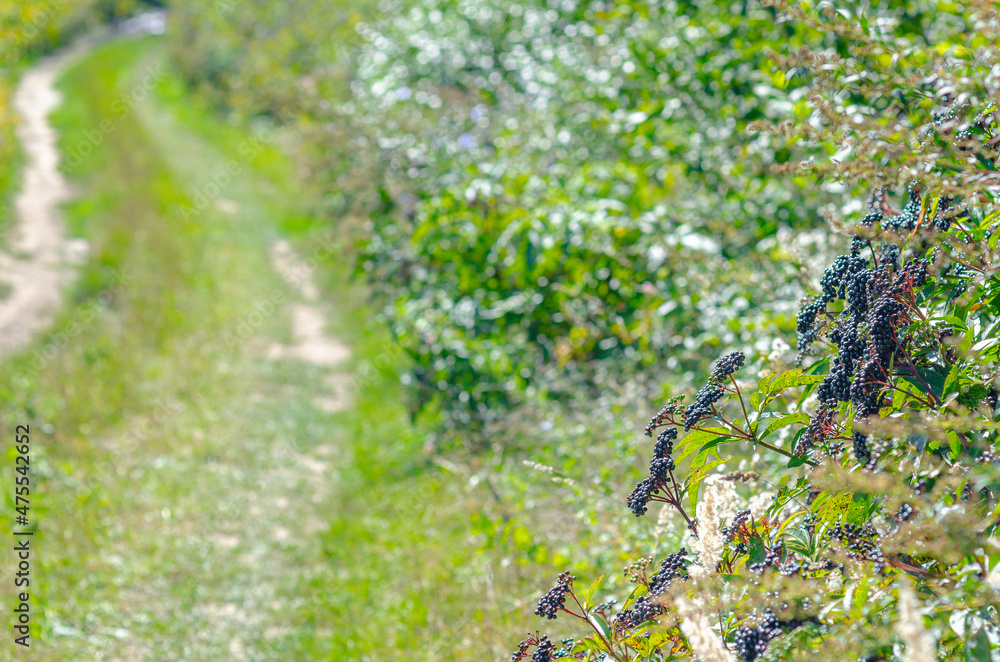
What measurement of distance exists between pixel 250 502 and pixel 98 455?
1121mm

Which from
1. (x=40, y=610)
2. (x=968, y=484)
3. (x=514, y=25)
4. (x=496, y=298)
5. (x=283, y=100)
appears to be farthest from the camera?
(x=283, y=100)

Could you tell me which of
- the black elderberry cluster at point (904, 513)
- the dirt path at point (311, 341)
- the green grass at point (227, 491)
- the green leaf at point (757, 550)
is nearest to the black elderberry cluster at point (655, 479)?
the green leaf at point (757, 550)

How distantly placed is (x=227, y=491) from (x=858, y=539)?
414cm

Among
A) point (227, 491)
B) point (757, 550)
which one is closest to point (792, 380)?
point (757, 550)

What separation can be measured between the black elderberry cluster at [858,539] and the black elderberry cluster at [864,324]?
5.7 inches

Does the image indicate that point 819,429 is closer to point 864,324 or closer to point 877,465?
point 877,465

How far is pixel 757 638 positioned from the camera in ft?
4.83

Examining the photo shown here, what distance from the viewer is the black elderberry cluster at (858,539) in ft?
5.20

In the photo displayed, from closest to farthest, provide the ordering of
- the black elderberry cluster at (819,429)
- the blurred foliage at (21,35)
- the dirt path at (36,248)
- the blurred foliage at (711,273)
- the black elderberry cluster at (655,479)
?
the blurred foliage at (711,273)
the black elderberry cluster at (819,429)
the black elderberry cluster at (655,479)
the dirt path at (36,248)
the blurred foliage at (21,35)

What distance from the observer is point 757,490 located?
2.60 meters

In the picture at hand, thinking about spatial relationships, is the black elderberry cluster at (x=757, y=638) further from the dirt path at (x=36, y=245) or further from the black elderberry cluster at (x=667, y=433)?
the dirt path at (x=36, y=245)

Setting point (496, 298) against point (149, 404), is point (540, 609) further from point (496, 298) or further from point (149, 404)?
point (149, 404)

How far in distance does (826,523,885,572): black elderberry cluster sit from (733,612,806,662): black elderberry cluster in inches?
8.7

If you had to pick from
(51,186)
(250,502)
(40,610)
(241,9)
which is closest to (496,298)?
(250,502)
